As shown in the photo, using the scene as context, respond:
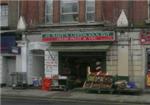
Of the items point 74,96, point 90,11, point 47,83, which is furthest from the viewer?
point 90,11

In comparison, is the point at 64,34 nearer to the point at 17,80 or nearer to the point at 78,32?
the point at 78,32

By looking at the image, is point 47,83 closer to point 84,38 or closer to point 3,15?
point 84,38

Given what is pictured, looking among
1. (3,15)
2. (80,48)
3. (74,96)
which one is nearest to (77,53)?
(80,48)

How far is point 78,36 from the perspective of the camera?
2900 cm

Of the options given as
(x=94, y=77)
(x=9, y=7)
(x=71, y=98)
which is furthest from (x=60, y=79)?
(x=9, y=7)

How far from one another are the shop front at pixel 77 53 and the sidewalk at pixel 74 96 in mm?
2162

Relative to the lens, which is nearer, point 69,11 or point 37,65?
point 69,11

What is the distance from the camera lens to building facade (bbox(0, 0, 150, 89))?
27.8 m

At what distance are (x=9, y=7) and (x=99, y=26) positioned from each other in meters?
6.65

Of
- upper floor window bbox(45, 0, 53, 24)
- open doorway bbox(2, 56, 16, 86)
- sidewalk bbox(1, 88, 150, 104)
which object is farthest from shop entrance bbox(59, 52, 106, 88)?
open doorway bbox(2, 56, 16, 86)

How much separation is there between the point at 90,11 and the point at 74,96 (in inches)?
253

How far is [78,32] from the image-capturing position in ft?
95.1

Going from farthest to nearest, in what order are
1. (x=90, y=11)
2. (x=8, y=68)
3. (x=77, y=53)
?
(x=8, y=68) < (x=77, y=53) < (x=90, y=11)

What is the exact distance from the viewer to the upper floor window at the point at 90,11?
29422 millimetres
